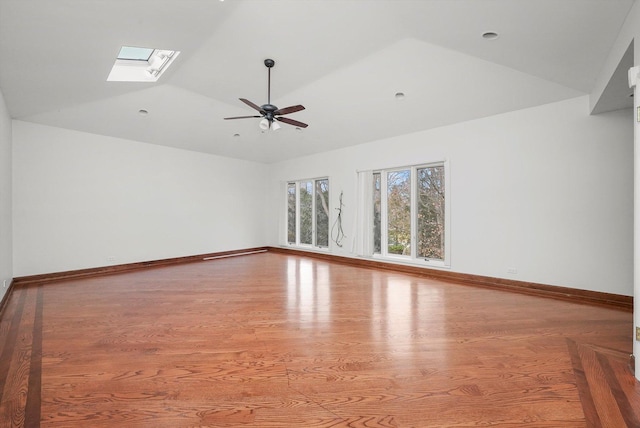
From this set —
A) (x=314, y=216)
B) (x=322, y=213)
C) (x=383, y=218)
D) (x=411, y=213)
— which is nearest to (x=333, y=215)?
(x=322, y=213)

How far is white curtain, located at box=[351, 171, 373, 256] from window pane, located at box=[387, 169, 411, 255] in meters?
0.41

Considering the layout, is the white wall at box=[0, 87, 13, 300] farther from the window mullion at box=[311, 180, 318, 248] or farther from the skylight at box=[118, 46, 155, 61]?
the window mullion at box=[311, 180, 318, 248]

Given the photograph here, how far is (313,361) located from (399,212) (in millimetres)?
4571

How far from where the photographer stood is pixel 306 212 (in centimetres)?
884

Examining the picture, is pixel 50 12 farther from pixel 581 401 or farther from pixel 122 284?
pixel 581 401

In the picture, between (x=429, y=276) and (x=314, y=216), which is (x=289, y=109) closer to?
(x=429, y=276)

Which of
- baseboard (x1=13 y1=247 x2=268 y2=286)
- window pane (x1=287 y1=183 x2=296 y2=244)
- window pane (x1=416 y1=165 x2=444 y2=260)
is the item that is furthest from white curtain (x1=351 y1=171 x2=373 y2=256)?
baseboard (x1=13 y1=247 x2=268 y2=286)

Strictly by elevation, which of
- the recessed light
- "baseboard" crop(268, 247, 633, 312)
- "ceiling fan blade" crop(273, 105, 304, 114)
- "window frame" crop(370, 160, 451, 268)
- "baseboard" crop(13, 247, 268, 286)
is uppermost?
the recessed light

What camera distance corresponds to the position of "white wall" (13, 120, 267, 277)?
5.42 metres

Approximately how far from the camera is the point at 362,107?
223 inches

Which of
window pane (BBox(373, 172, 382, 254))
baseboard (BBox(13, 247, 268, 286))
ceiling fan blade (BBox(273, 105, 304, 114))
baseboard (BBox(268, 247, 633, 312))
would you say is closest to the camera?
ceiling fan blade (BBox(273, 105, 304, 114))

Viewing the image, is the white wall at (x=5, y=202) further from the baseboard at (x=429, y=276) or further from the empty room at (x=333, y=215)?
the baseboard at (x=429, y=276)

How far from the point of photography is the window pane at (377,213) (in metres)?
7.02

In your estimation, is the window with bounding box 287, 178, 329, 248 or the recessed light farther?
the window with bounding box 287, 178, 329, 248
